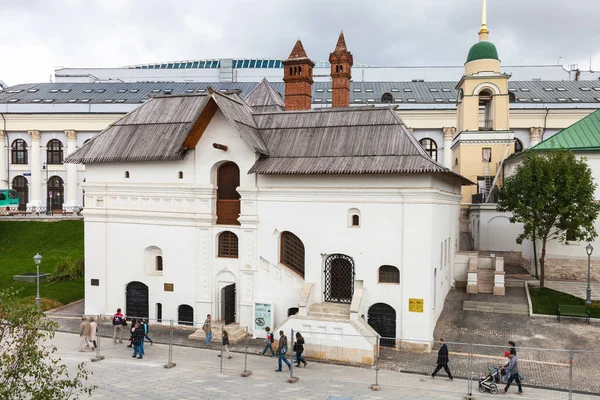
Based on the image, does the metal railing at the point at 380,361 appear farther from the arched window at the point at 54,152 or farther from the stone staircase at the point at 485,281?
the arched window at the point at 54,152

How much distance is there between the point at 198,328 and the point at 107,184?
9105mm

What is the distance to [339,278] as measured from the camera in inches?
929

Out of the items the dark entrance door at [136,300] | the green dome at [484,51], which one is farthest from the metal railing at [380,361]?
the green dome at [484,51]

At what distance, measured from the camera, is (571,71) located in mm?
73000

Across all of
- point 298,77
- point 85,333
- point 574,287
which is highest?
point 298,77

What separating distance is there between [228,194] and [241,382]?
33.3 ft

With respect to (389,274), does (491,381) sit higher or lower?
lower

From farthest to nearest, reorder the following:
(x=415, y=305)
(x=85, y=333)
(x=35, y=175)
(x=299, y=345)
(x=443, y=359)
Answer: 1. (x=35, y=175)
2. (x=415, y=305)
3. (x=85, y=333)
4. (x=299, y=345)
5. (x=443, y=359)

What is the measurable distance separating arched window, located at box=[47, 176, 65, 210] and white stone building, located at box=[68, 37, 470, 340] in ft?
Result: 128

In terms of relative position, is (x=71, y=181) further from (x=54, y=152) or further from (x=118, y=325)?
(x=118, y=325)

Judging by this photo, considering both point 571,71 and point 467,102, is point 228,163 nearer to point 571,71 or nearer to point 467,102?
point 467,102

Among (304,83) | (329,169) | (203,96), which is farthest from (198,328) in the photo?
(304,83)

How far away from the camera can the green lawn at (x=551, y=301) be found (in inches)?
1027

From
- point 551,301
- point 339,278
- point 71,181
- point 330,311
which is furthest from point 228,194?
point 71,181
